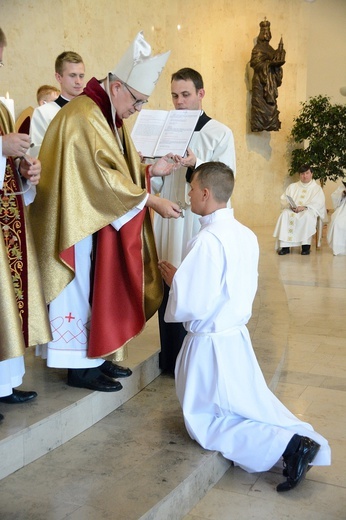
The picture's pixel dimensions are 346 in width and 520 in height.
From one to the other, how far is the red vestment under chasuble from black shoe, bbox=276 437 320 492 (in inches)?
36.9

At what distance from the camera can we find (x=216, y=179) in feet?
9.37

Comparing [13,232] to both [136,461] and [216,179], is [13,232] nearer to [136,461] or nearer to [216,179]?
[216,179]

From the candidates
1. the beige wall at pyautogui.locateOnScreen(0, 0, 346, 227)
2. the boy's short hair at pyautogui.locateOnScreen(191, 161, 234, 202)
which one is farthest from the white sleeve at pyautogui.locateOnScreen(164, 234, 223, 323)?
the beige wall at pyautogui.locateOnScreen(0, 0, 346, 227)

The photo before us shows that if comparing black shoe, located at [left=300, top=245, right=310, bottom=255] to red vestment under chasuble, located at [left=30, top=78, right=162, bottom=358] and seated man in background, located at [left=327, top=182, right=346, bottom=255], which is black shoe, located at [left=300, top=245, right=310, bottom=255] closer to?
seated man in background, located at [left=327, top=182, right=346, bottom=255]

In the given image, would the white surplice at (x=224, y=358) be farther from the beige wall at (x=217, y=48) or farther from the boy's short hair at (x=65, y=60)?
the beige wall at (x=217, y=48)

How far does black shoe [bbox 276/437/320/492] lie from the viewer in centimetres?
270

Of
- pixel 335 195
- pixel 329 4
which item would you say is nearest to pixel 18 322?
pixel 335 195

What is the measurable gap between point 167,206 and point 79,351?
81 cm

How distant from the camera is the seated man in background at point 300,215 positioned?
10.5 meters

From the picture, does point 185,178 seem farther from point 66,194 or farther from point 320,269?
point 320,269

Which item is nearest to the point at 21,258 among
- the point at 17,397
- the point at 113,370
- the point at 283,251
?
the point at 17,397

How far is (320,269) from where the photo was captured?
876 centimetres

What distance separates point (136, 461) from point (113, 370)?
2.36 ft

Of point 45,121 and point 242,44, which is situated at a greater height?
point 242,44
